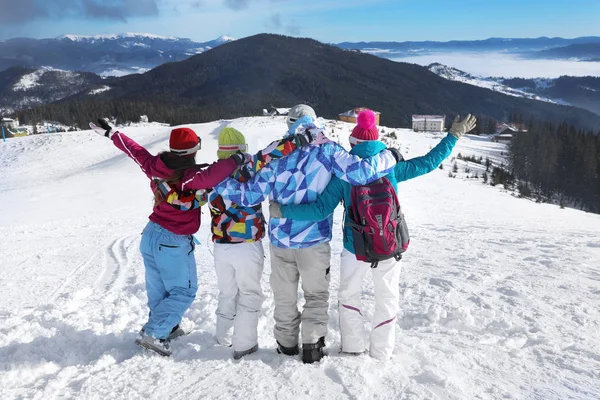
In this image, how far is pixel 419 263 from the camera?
20.6 feet

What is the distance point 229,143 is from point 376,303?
6.04 feet

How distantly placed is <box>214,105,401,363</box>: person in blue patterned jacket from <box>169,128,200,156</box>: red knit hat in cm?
44

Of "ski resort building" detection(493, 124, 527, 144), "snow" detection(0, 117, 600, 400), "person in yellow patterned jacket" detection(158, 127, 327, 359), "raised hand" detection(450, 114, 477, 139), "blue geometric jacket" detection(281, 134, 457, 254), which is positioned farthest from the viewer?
"ski resort building" detection(493, 124, 527, 144)

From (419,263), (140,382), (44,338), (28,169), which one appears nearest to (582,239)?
(419,263)

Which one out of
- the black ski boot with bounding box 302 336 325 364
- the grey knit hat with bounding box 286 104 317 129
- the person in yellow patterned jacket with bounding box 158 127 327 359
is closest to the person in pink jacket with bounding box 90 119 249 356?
the person in yellow patterned jacket with bounding box 158 127 327 359

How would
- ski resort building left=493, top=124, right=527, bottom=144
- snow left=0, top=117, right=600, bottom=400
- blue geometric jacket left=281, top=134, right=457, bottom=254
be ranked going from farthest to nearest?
ski resort building left=493, top=124, right=527, bottom=144
blue geometric jacket left=281, top=134, right=457, bottom=254
snow left=0, top=117, right=600, bottom=400

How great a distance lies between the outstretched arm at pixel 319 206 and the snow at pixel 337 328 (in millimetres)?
1212

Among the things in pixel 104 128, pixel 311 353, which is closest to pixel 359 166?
pixel 311 353

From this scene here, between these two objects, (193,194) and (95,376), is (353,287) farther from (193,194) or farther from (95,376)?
(95,376)

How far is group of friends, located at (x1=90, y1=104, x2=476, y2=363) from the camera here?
127 inches

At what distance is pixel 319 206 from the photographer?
3.29m

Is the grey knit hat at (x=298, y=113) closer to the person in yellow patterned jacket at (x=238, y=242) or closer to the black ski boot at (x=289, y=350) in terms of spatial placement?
the person in yellow patterned jacket at (x=238, y=242)

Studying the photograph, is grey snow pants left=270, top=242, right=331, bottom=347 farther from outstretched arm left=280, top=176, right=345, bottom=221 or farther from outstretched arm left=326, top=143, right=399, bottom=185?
Result: outstretched arm left=326, top=143, right=399, bottom=185

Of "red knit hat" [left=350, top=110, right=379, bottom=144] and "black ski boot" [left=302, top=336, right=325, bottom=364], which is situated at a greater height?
"red knit hat" [left=350, top=110, right=379, bottom=144]
